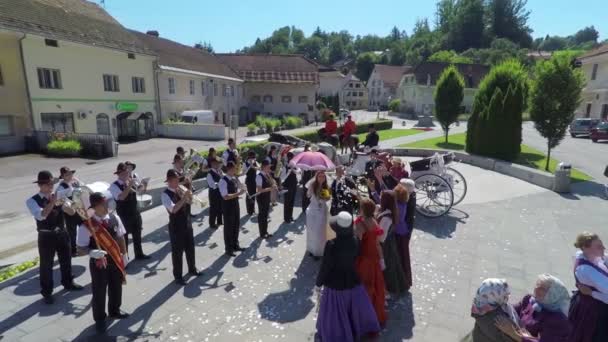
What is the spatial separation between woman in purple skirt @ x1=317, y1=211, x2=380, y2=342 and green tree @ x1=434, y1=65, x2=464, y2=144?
2022cm

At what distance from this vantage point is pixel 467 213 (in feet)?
32.4

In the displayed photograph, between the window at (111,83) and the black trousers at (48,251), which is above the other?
the window at (111,83)

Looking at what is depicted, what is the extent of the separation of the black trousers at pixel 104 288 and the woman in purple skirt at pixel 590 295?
5.62 m

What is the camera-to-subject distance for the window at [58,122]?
22094mm

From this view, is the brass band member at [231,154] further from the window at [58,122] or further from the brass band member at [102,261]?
the window at [58,122]

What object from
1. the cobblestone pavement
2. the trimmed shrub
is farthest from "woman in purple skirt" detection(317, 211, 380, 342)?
the trimmed shrub

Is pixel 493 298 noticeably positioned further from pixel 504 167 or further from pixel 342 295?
pixel 504 167

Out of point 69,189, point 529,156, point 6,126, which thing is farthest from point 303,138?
point 69,189

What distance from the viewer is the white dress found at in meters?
6.94

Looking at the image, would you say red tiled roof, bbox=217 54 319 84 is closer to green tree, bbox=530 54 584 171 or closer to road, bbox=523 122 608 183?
road, bbox=523 122 608 183

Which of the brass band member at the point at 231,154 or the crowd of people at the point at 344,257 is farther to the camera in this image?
the brass band member at the point at 231,154

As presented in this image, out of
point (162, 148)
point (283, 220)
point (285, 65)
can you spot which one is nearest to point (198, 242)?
point (283, 220)

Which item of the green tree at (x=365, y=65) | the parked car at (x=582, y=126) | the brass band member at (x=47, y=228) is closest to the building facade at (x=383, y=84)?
the green tree at (x=365, y=65)

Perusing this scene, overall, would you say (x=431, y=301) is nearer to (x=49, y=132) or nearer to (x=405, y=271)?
(x=405, y=271)
